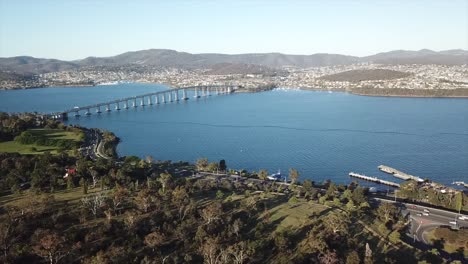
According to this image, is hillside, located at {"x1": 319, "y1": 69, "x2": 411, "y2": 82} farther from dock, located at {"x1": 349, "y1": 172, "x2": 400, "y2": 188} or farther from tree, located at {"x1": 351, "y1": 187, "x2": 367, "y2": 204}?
tree, located at {"x1": 351, "y1": 187, "x2": 367, "y2": 204}

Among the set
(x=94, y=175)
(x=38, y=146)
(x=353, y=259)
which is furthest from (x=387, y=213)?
(x=38, y=146)

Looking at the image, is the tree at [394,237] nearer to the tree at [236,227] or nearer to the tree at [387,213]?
the tree at [387,213]

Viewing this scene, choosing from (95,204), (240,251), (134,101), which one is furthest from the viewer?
(134,101)

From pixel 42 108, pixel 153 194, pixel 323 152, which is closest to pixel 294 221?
pixel 153 194

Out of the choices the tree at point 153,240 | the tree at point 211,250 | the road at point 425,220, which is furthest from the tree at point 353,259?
the tree at point 153,240

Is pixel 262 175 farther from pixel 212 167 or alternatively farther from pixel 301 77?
pixel 301 77

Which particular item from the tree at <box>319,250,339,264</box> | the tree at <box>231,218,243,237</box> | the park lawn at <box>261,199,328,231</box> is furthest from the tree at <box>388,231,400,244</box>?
the tree at <box>231,218,243,237</box>
